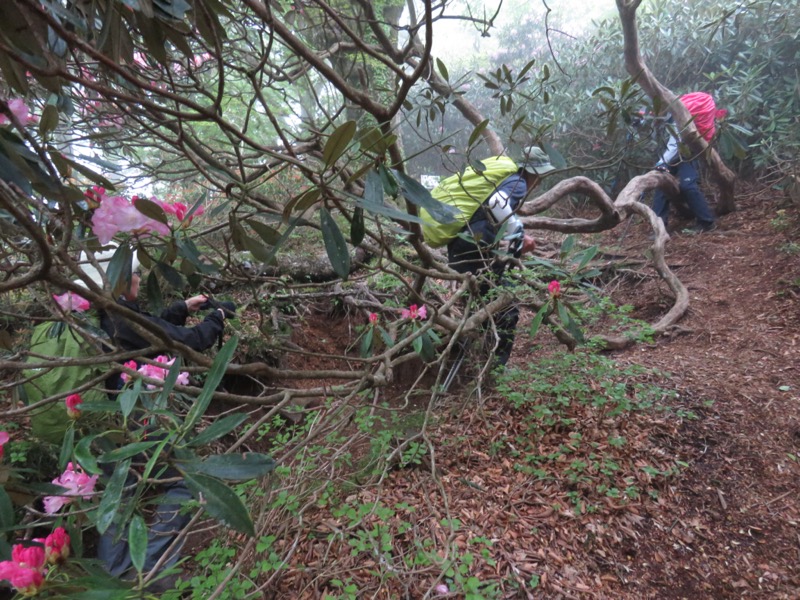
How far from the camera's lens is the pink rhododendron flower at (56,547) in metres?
0.83

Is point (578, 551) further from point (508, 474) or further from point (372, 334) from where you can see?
point (372, 334)

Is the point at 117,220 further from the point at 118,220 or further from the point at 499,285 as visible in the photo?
the point at 499,285

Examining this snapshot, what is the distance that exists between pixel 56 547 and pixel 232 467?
54 cm

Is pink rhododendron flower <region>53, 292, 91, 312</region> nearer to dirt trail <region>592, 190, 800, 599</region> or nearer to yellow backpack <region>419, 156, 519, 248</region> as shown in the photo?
yellow backpack <region>419, 156, 519, 248</region>

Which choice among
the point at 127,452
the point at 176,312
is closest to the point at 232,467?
the point at 127,452

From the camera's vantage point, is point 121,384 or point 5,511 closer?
point 5,511

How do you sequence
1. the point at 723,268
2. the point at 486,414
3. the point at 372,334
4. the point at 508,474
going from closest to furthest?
the point at 508,474
the point at 372,334
the point at 486,414
the point at 723,268

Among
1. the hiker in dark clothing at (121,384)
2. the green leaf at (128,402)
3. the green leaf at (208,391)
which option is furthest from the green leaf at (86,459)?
the hiker in dark clothing at (121,384)

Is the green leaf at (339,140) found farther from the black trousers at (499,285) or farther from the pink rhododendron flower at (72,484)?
the black trousers at (499,285)

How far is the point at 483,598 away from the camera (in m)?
1.20

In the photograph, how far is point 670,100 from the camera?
3.31m

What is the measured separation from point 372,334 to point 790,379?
2229 millimetres

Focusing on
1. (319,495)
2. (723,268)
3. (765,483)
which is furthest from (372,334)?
(723,268)

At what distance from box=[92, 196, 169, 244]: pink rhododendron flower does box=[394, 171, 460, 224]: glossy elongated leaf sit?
1.71ft
